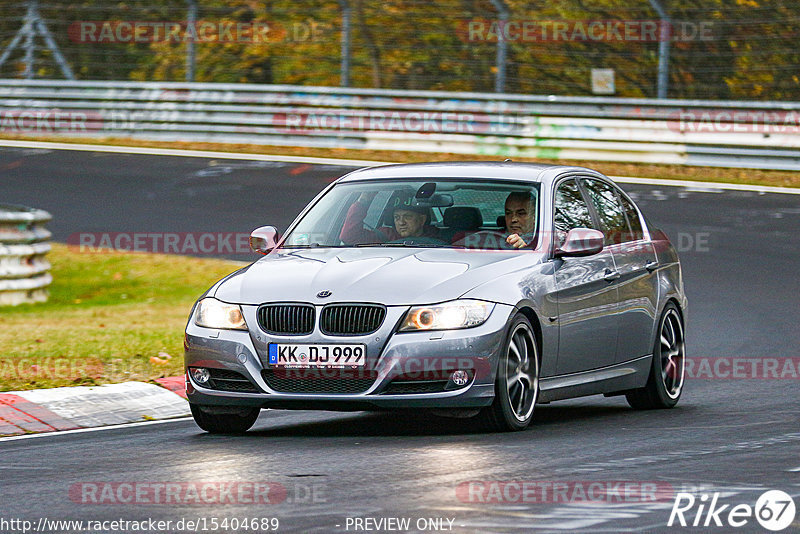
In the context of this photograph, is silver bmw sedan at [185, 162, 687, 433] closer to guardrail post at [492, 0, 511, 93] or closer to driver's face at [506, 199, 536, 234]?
driver's face at [506, 199, 536, 234]

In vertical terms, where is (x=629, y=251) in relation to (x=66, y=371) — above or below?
above

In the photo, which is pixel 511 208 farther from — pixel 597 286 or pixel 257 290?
pixel 257 290

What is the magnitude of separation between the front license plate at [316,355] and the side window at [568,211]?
1.78 metres

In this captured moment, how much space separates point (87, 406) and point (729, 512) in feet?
17.0

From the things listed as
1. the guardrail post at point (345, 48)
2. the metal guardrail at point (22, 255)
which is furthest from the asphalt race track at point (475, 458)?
the guardrail post at point (345, 48)

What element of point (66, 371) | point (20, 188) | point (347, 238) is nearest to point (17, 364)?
point (66, 371)

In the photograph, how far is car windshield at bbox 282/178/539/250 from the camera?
9672 millimetres

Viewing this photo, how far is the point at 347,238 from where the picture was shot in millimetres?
9922

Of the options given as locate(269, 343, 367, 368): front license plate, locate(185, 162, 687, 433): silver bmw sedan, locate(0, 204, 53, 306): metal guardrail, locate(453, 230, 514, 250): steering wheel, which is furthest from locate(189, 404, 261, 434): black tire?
locate(0, 204, 53, 306): metal guardrail

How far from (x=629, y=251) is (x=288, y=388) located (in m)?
2.95

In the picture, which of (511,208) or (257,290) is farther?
(511,208)

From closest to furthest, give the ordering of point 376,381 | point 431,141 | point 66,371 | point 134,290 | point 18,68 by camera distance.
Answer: point 376,381 → point 66,371 → point 134,290 → point 431,141 → point 18,68

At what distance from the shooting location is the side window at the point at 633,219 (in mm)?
10977

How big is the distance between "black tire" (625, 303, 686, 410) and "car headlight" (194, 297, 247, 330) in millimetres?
3182
